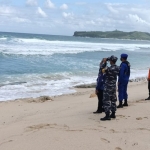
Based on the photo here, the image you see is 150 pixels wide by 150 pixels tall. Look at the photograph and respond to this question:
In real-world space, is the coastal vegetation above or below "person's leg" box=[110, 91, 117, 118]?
above

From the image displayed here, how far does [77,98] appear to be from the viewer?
36.6 feet

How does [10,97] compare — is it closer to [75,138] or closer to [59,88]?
[59,88]

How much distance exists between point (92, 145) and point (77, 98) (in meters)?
6.24

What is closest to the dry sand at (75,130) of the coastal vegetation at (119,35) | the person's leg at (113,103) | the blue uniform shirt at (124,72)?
the person's leg at (113,103)

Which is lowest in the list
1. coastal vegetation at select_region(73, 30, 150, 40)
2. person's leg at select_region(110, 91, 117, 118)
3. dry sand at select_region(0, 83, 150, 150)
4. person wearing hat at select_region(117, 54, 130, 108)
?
dry sand at select_region(0, 83, 150, 150)

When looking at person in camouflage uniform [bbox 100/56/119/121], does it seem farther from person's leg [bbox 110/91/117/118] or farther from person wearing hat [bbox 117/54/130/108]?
person wearing hat [bbox 117/54/130/108]

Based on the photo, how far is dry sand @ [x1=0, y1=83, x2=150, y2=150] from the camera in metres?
4.98

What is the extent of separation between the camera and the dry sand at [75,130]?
4.98 metres

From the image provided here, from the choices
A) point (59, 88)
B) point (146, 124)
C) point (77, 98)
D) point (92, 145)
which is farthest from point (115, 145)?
point (59, 88)

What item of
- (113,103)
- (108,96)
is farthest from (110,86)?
(113,103)

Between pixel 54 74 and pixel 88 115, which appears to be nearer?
pixel 88 115

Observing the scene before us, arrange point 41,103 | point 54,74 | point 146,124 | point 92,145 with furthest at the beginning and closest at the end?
point 54,74
point 41,103
point 146,124
point 92,145

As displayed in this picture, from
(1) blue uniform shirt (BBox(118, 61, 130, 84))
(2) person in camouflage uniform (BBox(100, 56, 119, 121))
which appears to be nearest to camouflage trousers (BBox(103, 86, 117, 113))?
(2) person in camouflage uniform (BBox(100, 56, 119, 121))

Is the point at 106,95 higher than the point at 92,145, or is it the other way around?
the point at 106,95
